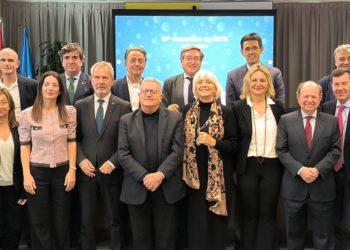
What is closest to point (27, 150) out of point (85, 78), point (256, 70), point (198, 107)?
point (85, 78)

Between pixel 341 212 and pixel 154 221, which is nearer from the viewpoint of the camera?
pixel 154 221

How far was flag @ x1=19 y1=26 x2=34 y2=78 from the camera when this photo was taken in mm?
7670

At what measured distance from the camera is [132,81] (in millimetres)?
3982

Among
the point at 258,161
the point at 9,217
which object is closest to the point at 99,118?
the point at 9,217

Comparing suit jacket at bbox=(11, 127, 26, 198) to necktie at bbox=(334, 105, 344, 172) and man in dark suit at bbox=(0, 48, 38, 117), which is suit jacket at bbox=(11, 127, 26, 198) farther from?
necktie at bbox=(334, 105, 344, 172)

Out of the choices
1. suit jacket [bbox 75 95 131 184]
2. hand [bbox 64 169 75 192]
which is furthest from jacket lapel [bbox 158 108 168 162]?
hand [bbox 64 169 75 192]

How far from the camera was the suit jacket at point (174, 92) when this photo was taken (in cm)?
390

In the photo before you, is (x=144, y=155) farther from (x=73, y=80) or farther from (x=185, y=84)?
(x=73, y=80)

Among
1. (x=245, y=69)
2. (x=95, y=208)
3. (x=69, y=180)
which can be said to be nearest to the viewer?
(x=69, y=180)

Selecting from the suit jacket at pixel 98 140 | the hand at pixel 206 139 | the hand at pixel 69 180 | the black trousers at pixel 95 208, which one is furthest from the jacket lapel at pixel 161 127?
the hand at pixel 69 180

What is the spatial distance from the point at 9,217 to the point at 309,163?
236 centimetres

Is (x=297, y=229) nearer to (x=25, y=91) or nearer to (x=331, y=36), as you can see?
(x=25, y=91)

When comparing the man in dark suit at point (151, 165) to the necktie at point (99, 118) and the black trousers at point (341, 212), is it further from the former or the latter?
the black trousers at point (341, 212)

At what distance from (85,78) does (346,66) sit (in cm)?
235
